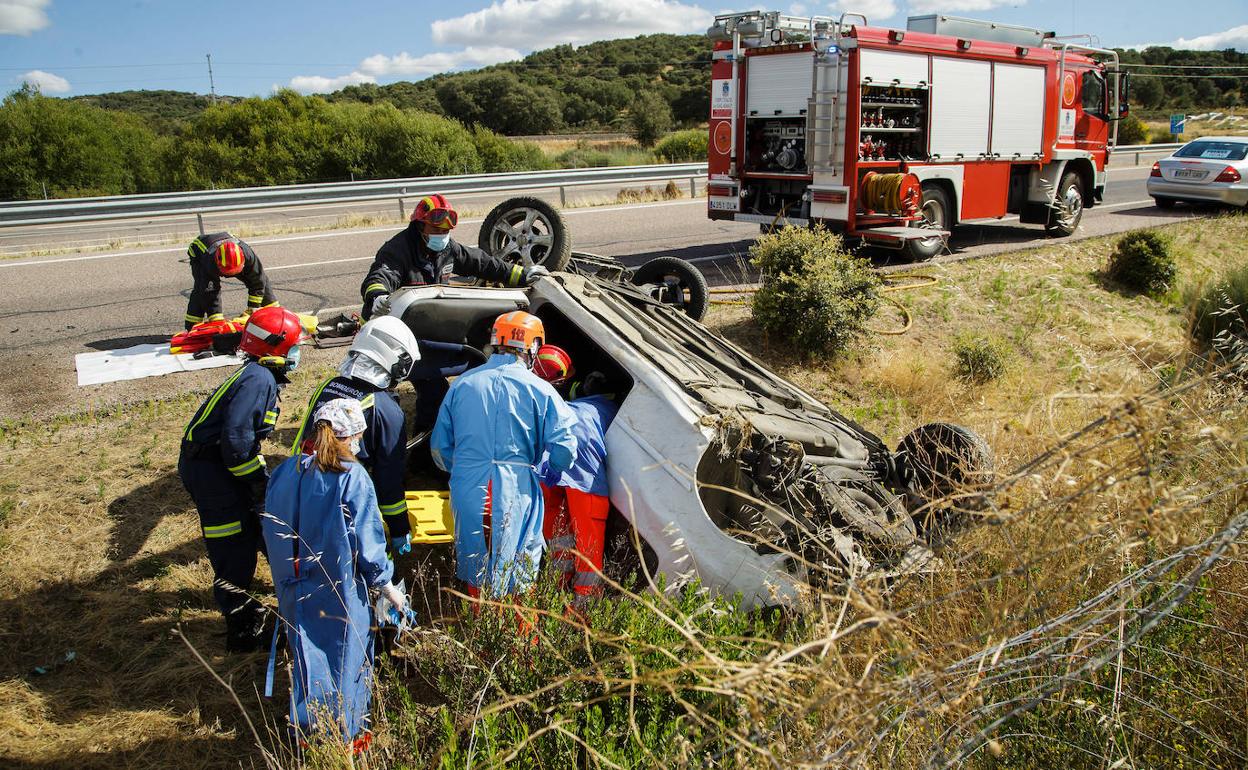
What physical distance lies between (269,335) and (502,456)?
3.86 feet

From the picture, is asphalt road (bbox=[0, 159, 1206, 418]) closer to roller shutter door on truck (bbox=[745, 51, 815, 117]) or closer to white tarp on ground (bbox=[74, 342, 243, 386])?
white tarp on ground (bbox=[74, 342, 243, 386])

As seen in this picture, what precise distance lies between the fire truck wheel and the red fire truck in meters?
0.02

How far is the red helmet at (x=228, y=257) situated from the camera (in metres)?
6.61

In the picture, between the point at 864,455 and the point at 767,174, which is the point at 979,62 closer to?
the point at 767,174

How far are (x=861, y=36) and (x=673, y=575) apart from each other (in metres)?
8.69

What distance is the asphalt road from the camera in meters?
6.61

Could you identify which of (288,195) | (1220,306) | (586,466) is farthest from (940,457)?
(288,195)

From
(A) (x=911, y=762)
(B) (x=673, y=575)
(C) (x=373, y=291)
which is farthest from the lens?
(C) (x=373, y=291)

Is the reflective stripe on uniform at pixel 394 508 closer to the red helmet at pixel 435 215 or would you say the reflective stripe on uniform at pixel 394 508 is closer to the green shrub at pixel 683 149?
the red helmet at pixel 435 215

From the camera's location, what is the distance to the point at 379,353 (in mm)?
3770

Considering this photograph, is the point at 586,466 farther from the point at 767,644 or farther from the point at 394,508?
the point at 767,644

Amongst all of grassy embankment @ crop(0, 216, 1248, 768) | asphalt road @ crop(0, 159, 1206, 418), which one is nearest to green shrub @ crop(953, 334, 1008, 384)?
grassy embankment @ crop(0, 216, 1248, 768)

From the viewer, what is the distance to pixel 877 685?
182 centimetres

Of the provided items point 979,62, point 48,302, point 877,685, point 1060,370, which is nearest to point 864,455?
point 877,685
